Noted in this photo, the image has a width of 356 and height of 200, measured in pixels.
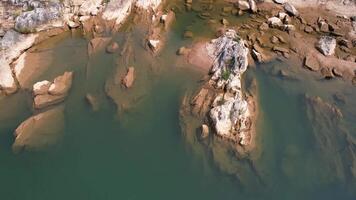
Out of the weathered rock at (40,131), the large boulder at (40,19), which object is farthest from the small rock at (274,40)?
the weathered rock at (40,131)

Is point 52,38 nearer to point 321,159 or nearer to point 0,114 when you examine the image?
point 0,114

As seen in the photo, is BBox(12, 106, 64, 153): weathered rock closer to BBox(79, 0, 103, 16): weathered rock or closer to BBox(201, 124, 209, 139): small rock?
BBox(201, 124, 209, 139): small rock

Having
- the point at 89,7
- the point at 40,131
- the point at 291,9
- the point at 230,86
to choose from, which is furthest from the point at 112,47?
the point at 291,9

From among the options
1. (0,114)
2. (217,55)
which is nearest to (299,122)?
(217,55)

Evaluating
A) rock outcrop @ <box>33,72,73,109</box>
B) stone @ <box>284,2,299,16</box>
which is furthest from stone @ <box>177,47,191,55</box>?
stone @ <box>284,2,299,16</box>

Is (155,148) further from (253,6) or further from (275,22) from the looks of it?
(253,6)

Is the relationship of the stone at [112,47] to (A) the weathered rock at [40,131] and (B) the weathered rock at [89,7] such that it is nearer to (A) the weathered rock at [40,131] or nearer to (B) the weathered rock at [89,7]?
(B) the weathered rock at [89,7]
